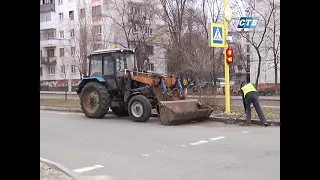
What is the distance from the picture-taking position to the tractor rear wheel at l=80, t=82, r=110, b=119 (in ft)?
47.7

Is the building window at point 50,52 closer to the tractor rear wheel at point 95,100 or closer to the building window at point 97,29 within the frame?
the building window at point 97,29

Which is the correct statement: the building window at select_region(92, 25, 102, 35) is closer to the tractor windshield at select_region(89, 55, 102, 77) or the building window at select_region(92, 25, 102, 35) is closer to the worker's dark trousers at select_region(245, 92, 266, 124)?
the tractor windshield at select_region(89, 55, 102, 77)

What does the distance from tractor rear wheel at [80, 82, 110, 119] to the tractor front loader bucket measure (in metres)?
3.05

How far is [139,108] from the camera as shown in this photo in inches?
531

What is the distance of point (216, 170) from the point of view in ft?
20.9

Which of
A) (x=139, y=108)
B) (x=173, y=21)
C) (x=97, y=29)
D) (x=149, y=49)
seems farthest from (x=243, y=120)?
(x=97, y=29)

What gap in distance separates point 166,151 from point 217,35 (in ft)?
24.3

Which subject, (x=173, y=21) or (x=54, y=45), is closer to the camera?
(x=173, y=21)

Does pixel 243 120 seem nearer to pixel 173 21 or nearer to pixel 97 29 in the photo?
pixel 173 21

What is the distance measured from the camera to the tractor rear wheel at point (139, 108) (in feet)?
43.0

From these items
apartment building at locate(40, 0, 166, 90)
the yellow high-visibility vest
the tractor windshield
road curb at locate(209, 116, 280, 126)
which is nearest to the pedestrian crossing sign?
the yellow high-visibility vest

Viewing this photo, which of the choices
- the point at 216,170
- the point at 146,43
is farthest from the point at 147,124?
the point at 146,43
